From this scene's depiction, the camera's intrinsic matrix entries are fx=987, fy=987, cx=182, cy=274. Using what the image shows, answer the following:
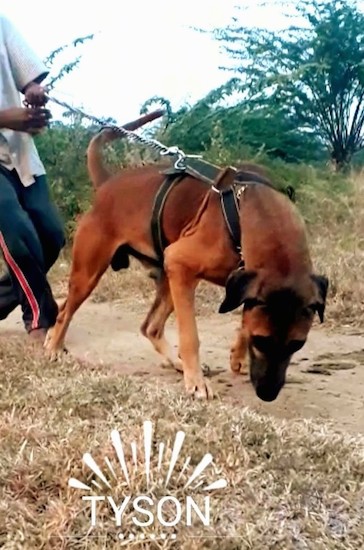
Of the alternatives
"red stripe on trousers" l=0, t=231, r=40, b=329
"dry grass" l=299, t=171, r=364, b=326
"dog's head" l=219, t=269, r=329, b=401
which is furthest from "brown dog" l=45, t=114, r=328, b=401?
"dry grass" l=299, t=171, r=364, b=326

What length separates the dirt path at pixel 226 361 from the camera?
4684 mm

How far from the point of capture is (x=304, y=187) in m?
10.8

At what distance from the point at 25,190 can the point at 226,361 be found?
155cm

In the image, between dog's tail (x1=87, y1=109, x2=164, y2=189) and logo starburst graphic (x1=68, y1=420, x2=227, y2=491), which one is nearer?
logo starburst graphic (x1=68, y1=420, x2=227, y2=491)

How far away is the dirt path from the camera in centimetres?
468

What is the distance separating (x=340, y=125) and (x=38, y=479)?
10857 mm

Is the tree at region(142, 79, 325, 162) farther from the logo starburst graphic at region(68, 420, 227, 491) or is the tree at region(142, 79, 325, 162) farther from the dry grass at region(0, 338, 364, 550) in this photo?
the logo starburst graphic at region(68, 420, 227, 491)

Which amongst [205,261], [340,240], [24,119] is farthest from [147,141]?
[340,240]

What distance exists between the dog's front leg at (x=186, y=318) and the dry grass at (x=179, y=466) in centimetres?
58

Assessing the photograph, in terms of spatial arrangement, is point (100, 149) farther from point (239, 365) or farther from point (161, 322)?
point (239, 365)

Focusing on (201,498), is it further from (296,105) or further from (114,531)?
(296,105)

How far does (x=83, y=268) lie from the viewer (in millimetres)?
5598

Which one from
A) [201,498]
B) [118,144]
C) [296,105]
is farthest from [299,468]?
[296,105]

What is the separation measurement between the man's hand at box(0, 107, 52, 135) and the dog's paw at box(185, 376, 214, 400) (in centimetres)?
170
